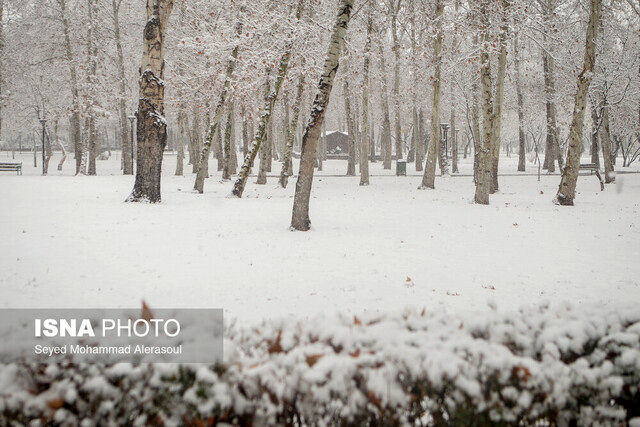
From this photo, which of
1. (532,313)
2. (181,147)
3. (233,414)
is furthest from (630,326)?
(181,147)

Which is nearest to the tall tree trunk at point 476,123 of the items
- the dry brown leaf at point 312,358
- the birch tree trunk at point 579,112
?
the birch tree trunk at point 579,112

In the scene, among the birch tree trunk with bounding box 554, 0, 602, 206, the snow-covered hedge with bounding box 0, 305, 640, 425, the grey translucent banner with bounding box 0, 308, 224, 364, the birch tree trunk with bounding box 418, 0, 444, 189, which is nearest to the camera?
the snow-covered hedge with bounding box 0, 305, 640, 425

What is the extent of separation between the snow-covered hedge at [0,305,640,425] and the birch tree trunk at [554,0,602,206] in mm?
12219

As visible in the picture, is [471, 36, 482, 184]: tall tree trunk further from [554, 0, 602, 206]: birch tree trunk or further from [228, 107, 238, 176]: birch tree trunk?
[228, 107, 238, 176]: birch tree trunk

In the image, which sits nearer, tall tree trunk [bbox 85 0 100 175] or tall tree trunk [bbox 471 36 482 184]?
tall tree trunk [bbox 471 36 482 184]

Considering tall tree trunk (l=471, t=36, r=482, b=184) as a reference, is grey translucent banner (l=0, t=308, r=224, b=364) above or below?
below

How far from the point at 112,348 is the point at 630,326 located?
2834mm

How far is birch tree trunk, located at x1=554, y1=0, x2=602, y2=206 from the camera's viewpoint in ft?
40.7

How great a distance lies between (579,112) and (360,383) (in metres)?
13.7

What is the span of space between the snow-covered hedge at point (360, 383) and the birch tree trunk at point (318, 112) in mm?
6455

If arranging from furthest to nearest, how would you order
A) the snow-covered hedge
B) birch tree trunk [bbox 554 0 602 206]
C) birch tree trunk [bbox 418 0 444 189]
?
birch tree trunk [bbox 418 0 444 189] → birch tree trunk [bbox 554 0 602 206] → the snow-covered hedge

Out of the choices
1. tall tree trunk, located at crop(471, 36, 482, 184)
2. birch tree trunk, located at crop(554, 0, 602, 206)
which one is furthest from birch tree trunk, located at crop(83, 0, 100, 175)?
birch tree trunk, located at crop(554, 0, 602, 206)

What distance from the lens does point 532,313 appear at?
2.76m

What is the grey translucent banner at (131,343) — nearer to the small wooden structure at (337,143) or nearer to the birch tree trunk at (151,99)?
the birch tree trunk at (151,99)
